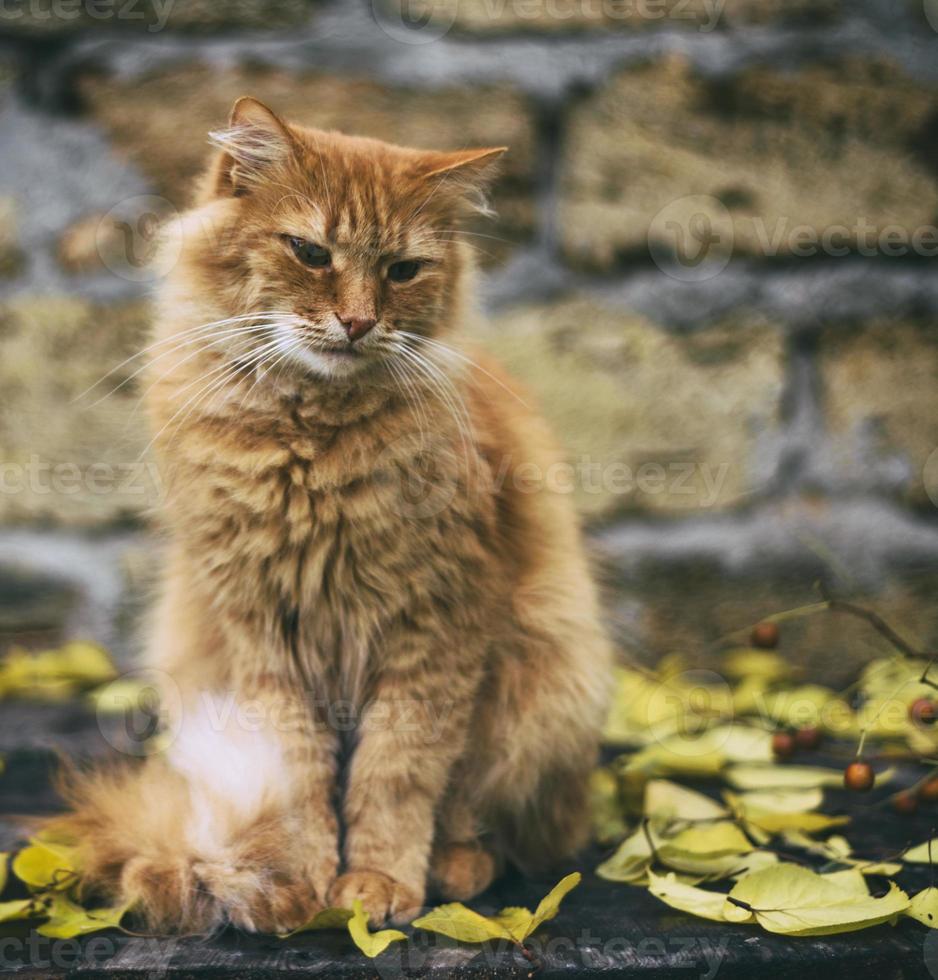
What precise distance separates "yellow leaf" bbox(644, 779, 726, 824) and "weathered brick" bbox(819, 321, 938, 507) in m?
0.85

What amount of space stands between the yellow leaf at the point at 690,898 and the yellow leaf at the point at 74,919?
1.97ft

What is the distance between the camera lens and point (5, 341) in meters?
1.94

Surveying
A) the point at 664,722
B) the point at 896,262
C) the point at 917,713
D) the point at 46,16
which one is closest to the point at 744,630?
the point at 664,722

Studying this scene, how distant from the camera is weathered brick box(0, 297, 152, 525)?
6.37 ft

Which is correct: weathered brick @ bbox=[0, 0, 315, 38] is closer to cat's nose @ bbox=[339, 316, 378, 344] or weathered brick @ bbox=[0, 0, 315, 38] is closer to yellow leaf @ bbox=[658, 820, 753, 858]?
cat's nose @ bbox=[339, 316, 378, 344]

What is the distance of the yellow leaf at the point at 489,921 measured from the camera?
1.04 meters

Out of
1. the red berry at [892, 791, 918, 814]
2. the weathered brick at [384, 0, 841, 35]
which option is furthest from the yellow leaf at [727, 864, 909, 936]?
the weathered brick at [384, 0, 841, 35]

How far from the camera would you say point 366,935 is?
103cm

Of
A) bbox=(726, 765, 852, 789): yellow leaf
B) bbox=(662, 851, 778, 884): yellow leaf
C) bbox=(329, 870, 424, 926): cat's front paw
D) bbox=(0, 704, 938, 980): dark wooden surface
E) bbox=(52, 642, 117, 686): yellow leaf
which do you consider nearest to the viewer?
bbox=(0, 704, 938, 980): dark wooden surface

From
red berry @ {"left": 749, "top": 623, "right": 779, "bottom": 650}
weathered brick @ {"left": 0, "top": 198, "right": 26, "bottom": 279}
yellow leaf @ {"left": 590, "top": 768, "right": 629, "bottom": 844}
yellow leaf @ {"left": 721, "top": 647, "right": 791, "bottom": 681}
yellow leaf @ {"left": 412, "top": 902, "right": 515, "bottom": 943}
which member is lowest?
yellow leaf @ {"left": 590, "top": 768, "right": 629, "bottom": 844}

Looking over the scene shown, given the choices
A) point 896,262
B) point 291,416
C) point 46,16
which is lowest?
point 291,416

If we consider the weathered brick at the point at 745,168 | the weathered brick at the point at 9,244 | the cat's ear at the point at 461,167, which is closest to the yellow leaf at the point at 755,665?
the weathered brick at the point at 745,168

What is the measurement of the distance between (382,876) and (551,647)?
364 mm

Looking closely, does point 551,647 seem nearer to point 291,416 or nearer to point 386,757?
point 386,757
